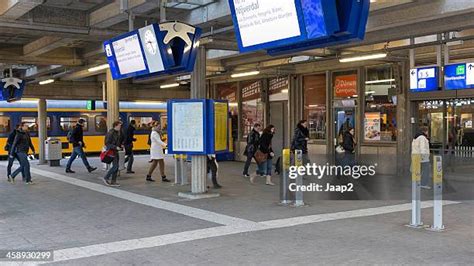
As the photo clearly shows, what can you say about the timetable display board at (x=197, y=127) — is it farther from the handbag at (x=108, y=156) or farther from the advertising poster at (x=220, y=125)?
the handbag at (x=108, y=156)

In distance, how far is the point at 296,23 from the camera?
5586 millimetres

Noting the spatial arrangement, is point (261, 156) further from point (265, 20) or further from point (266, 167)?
point (265, 20)

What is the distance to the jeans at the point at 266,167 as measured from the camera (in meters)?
13.2

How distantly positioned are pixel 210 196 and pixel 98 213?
8.75 feet

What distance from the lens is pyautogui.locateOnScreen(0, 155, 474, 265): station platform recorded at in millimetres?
6246

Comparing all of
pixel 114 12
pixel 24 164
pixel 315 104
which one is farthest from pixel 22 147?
pixel 315 104

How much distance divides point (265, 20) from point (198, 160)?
217 inches

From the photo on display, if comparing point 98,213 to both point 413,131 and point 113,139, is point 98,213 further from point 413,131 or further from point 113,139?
point 413,131

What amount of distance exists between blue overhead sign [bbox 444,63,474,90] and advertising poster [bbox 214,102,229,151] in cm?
528

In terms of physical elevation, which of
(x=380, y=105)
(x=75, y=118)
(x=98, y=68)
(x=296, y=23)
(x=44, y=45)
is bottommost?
(x=75, y=118)

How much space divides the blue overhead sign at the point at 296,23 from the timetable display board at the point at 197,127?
14.3 feet

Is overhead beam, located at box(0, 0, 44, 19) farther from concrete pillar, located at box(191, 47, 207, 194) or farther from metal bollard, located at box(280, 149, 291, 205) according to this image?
metal bollard, located at box(280, 149, 291, 205)

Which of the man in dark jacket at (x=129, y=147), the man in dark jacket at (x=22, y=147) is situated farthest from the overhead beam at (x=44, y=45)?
the man in dark jacket at (x=129, y=147)

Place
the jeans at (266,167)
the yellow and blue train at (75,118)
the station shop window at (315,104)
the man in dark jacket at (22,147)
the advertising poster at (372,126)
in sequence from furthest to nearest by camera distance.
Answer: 1. the yellow and blue train at (75,118)
2. the station shop window at (315,104)
3. the advertising poster at (372,126)
4. the man in dark jacket at (22,147)
5. the jeans at (266,167)
